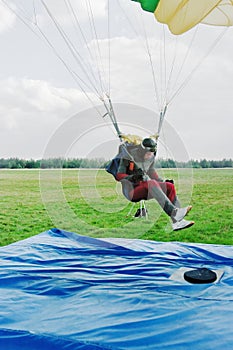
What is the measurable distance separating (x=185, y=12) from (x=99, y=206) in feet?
5.49

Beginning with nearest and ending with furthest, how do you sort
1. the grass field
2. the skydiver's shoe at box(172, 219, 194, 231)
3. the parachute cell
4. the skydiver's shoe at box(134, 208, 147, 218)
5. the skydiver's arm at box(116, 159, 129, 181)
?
the parachute cell, the skydiver's shoe at box(172, 219, 194, 231), the skydiver's arm at box(116, 159, 129, 181), the skydiver's shoe at box(134, 208, 147, 218), the grass field

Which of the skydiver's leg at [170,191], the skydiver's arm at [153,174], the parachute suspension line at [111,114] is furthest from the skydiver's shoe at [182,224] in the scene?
the parachute suspension line at [111,114]

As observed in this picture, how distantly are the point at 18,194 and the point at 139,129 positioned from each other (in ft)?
15.5

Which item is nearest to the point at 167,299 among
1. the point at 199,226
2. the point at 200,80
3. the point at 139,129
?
the point at 139,129

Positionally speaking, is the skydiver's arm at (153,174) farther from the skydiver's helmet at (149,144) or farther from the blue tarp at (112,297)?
the blue tarp at (112,297)

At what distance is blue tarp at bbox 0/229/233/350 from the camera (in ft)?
5.47

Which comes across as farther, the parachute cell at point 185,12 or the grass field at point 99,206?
the grass field at point 99,206

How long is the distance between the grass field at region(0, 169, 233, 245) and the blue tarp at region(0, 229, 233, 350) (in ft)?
1.10

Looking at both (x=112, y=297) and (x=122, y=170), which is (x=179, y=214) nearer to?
(x=122, y=170)

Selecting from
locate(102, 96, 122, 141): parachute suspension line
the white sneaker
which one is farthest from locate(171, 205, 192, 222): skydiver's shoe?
locate(102, 96, 122, 141): parachute suspension line

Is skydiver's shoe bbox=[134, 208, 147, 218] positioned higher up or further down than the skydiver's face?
further down

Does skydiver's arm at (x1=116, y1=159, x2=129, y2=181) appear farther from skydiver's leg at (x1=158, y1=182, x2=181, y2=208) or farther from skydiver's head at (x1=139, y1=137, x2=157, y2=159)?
skydiver's leg at (x1=158, y1=182, x2=181, y2=208)

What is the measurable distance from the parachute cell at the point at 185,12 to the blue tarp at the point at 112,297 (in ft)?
4.96

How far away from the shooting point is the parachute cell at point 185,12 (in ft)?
8.07
